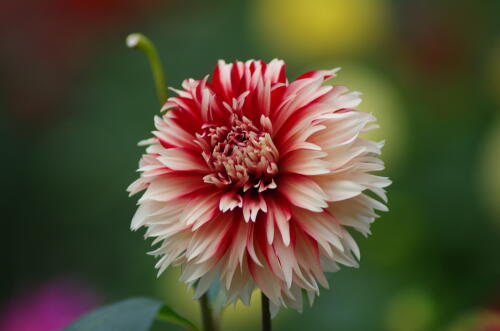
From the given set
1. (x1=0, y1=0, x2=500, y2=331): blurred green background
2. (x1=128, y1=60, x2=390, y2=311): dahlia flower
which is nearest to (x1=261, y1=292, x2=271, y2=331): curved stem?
(x1=128, y1=60, x2=390, y2=311): dahlia flower

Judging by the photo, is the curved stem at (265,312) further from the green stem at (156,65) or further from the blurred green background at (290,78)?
the blurred green background at (290,78)
